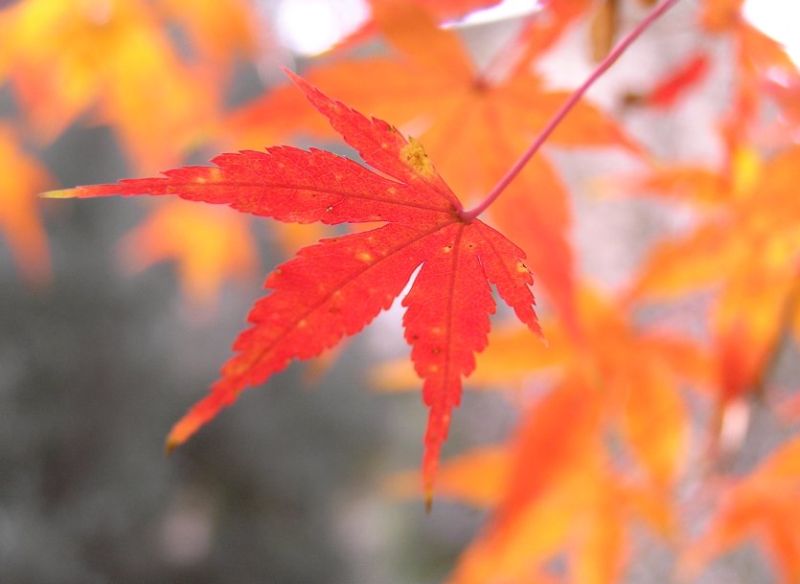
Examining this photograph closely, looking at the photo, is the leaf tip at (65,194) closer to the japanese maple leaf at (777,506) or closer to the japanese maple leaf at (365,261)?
the japanese maple leaf at (365,261)

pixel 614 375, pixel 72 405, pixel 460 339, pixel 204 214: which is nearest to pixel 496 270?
A: pixel 460 339

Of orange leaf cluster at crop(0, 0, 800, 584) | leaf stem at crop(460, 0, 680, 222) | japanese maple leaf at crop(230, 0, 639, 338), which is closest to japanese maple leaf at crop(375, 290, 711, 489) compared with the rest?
orange leaf cluster at crop(0, 0, 800, 584)

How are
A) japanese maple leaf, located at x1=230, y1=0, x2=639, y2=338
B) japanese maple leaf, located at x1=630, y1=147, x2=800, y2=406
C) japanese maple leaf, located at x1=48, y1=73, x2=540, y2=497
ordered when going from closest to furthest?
1. japanese maple leaf, located at x1=48, y1=73, x2=540, y2=497
2. japanese maple leaf, located at x1=230, y1=0, x2=639, y2=338
3. japanese maple leaf, located at x1=630, y1=147, x2=800, y2=406

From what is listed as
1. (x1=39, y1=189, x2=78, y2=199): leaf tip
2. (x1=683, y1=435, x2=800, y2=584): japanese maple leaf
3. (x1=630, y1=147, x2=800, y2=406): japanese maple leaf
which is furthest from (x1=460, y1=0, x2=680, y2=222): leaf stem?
(x1=683, y1=435, x2=800, y2=584): japanese maple leaf

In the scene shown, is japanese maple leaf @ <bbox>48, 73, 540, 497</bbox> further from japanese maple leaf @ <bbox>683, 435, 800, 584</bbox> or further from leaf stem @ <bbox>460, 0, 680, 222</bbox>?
japanese maple leaf @ <bbox>683, 435, 800, 584</bbox>

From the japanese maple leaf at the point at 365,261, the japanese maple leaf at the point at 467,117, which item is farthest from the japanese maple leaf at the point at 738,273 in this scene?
the japanese maple leaf at the point at 365,261

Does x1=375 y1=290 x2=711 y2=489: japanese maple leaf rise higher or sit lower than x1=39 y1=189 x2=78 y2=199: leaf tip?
higher

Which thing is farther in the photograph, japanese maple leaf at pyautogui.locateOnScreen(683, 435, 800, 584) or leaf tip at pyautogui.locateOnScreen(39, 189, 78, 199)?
japanese maple leaf at pyautogui.locateOnScreen(683, 435, 800, 584)

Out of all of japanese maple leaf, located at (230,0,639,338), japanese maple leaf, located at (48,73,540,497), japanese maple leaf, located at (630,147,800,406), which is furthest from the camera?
japanese maple leaf, located at (630,147,800,406)

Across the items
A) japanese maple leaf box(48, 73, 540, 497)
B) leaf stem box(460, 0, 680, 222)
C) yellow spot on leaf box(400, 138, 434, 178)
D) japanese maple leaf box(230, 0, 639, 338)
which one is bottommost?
japanese maple leaf box(48, 73, 540, 497)
